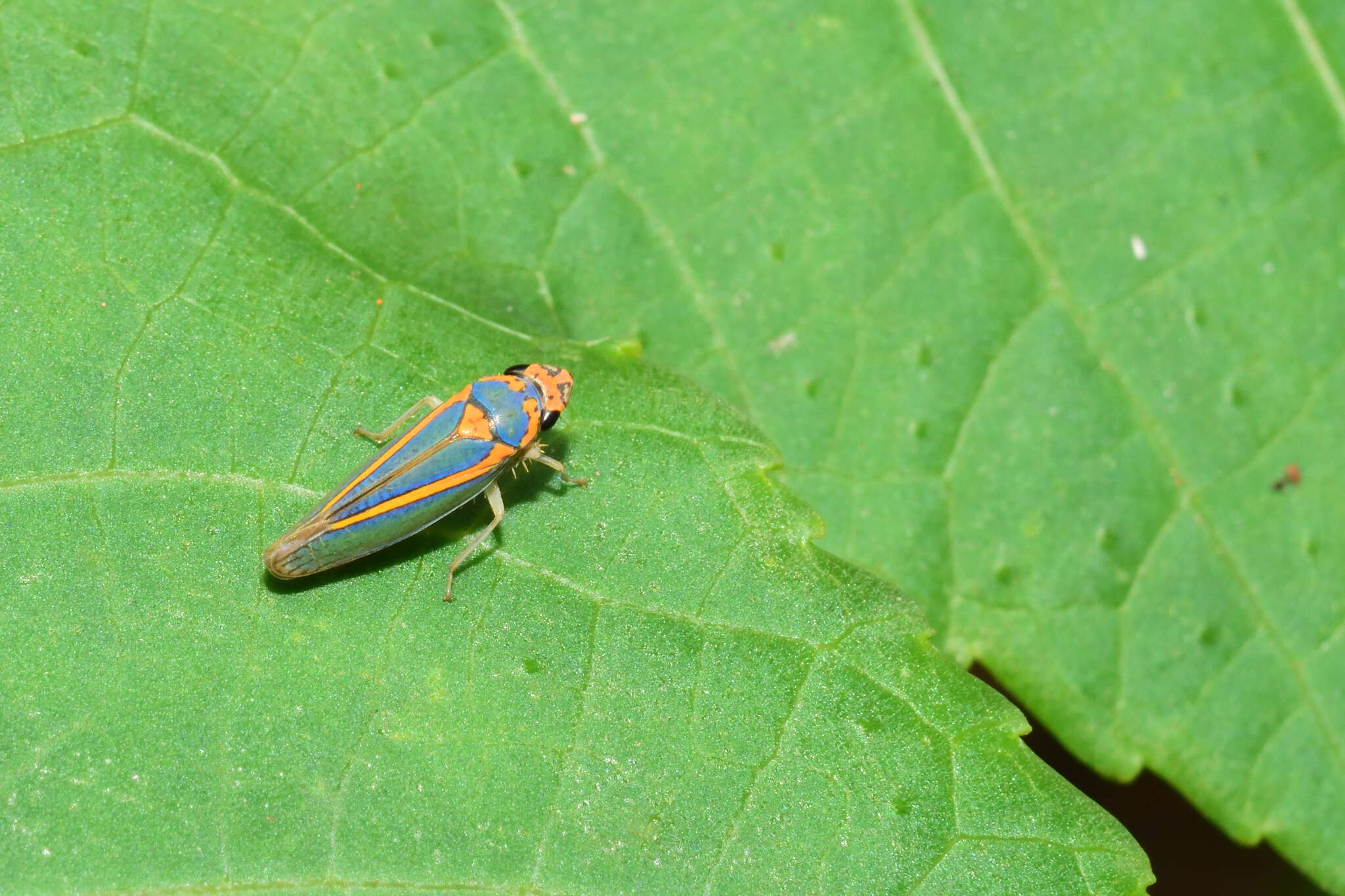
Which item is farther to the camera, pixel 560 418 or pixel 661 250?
pixel 661 250

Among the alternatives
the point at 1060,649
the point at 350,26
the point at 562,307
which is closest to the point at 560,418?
the point at 562,307

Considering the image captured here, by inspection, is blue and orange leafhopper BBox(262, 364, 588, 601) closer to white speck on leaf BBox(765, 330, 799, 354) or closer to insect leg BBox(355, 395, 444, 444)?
insect leg BBox(355, 395, 444, 444)

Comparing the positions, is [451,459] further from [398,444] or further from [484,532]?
[484,532]

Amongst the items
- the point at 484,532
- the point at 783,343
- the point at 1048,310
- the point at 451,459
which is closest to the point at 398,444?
the point at 451,459

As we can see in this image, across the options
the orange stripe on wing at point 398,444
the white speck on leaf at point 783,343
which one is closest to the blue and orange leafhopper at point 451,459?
the orange stripe on wing at point 398,444

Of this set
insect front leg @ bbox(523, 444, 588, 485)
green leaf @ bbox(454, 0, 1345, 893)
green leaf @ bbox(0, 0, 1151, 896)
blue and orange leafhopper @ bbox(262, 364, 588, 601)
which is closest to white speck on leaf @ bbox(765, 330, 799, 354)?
green leaf @ bbox(454, 0, 1345, 893)

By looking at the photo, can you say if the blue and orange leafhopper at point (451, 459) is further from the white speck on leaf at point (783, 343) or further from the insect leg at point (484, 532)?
the white speck on leaf at point (783, 343)

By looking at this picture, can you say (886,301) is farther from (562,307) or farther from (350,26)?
(350,26)
